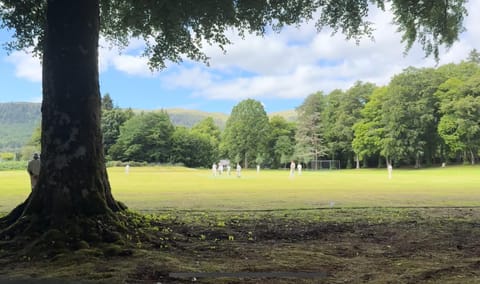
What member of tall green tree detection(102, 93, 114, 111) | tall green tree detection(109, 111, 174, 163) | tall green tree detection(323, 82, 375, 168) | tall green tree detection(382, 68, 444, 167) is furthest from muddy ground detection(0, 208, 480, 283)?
tall green tree detection(102, 93, 114, 111)

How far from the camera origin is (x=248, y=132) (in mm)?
100688

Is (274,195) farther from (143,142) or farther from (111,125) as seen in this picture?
(111,125)

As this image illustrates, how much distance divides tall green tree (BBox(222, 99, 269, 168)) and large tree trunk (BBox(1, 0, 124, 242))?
91609mm

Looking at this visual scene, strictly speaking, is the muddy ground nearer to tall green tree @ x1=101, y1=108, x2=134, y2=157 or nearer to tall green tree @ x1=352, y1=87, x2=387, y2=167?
tall green tree @ x1=352, y1=87, x2=387, y2=167

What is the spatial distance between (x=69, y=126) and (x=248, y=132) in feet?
306

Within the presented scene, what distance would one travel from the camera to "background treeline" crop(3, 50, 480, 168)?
74125 millimetres

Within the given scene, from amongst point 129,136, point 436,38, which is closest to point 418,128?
point 129,136

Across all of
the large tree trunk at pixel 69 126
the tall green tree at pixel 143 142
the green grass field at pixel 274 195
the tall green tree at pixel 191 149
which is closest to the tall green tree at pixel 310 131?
the tall green tree at pixel 191 149

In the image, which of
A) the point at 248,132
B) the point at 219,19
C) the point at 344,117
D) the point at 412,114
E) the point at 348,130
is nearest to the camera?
the point at 219,19

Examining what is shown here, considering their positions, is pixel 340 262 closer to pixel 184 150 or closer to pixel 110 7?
pixel 110 7

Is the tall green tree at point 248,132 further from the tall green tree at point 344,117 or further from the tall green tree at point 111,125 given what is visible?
the tall green tree at point 111,125

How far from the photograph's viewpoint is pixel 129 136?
318 ft

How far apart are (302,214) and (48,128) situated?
738 centimetres

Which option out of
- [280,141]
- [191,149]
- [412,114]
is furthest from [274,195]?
[191,149]
